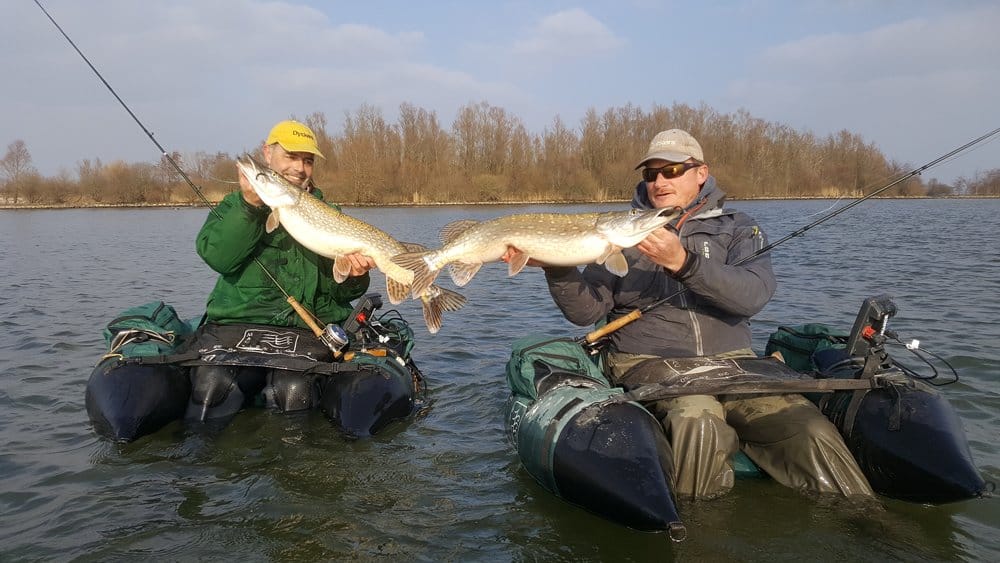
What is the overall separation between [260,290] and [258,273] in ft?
0.45

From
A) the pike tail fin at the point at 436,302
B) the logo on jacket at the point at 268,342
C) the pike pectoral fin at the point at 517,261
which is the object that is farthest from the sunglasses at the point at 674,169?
the logo on jacket at the point at 268,342

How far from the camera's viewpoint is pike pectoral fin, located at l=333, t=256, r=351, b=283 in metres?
4.81

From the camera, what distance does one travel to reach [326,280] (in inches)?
220

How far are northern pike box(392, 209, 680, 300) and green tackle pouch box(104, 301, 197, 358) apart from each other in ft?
7.44

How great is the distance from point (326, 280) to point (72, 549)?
8.74 feet

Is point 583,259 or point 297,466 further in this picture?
point 297,466

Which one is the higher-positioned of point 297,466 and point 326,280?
point 326,280

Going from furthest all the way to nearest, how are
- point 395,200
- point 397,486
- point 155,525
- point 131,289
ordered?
point 395,200
point 131,289
point 397,486
point 155,525

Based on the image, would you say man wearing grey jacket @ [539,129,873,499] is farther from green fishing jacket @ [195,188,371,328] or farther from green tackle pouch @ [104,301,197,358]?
green tackle pouch @ [104,301,197,358]

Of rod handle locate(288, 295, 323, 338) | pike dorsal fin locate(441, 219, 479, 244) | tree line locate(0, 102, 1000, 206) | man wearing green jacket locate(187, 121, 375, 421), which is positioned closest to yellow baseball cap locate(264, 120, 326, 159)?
man wearing green jacket locate(187, 121, 375, 421)

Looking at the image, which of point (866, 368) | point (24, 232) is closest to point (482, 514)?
point (866, 368)

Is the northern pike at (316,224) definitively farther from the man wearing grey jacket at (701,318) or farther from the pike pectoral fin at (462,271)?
the man wearing grey jacket at (701,318)

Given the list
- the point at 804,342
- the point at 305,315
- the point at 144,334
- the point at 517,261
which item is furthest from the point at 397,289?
the point at 804,342

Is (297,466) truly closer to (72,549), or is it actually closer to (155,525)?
(155,525)
